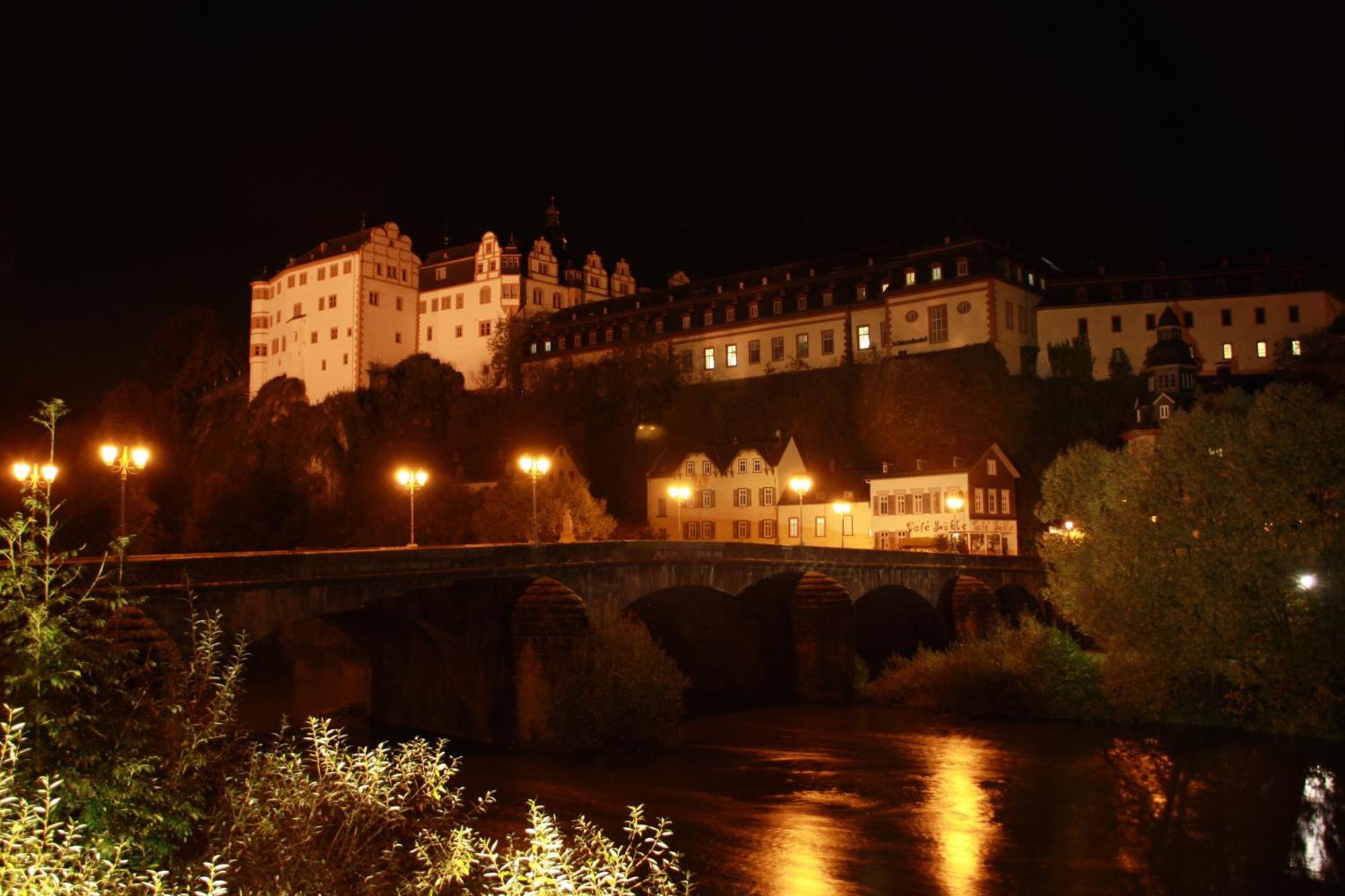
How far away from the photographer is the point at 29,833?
28.3 feet

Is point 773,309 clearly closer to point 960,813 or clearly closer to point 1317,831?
point 960,813

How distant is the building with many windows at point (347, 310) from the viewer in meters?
96.3

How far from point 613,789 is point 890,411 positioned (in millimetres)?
51338

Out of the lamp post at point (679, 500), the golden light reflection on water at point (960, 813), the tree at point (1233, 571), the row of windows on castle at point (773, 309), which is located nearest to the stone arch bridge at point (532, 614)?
the golden light reflection on water at point (960, 813)

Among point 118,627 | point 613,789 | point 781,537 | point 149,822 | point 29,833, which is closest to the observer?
point 29,833

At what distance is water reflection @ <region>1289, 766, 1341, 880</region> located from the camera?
2062 centimetres

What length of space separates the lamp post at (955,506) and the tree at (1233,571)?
23223 millimetres

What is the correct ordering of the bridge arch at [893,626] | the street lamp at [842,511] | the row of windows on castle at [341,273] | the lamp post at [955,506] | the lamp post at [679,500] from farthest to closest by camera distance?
the row of windows on castle at [341,273]
the lamp post at [679,500]
the street lamp at [842,511]
the lamp post at [955,506]
the bridge arch at [893,626]

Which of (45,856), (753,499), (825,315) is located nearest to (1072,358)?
(825,315)

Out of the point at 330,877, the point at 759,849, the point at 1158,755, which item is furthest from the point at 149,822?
the point at 1158,755

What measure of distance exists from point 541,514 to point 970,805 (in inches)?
1508

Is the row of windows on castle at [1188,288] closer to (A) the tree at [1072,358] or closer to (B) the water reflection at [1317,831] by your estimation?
(A) the tree at [1072,358]

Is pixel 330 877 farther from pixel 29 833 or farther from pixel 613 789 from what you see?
pixel 613 789

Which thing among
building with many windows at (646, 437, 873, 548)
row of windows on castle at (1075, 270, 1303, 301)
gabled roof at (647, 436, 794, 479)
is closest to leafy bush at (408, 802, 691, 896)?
building with many windows at (646, 437, 873, 548)
